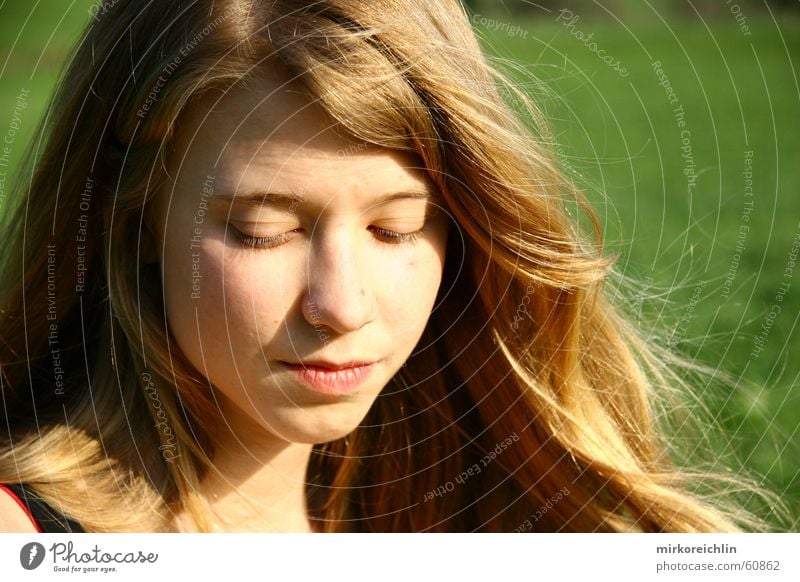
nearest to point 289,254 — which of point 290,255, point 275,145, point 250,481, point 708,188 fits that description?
point 290,255

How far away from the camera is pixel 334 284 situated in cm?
145

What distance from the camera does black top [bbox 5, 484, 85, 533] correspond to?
1.57m

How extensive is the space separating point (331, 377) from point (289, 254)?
0.20 metres

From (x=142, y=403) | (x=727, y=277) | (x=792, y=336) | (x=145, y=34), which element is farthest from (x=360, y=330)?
(x=727, y=277)

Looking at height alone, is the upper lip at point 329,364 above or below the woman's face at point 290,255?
below

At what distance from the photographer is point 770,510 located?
1.97 m

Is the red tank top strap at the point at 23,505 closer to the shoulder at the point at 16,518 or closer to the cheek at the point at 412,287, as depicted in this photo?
the shoulder at the point at 16,518

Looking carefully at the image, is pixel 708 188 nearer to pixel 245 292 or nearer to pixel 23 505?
pixel 245 292

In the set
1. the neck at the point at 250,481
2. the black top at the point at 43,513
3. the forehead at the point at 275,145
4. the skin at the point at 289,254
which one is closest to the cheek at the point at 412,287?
the skin at the point at 289,254

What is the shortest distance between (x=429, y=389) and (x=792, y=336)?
1203 millimetres

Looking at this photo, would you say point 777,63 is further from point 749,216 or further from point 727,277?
point 727,277

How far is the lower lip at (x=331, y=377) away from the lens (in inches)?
59.7

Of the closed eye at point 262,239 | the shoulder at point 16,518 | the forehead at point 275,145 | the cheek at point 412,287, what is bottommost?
the shoulder at point 16,518

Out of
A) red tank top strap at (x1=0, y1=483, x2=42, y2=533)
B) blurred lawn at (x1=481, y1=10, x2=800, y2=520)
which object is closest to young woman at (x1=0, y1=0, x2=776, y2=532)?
red tank top strap at (x1=0, y1=483, x2=42, y2=533)
